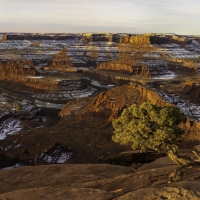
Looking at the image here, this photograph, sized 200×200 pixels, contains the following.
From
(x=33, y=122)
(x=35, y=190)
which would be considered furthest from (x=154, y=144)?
(x=33, y=122)

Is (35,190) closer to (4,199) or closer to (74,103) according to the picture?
(4,199)

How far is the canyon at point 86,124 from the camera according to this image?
19516 millimetres

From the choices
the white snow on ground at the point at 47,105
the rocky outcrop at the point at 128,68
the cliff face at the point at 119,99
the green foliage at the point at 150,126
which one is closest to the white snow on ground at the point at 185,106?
the cliff face at the point at 119,99

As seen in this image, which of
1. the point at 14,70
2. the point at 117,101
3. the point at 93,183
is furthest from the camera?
the point at 14,70

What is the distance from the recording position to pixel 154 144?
16.4 m

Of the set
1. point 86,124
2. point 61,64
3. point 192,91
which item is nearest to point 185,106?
point 86,124

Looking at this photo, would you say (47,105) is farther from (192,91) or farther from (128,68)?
(128,68)

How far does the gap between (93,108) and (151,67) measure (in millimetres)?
71656

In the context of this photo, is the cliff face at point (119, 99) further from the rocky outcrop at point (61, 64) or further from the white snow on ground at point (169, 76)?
the rocky outcrop at point (61, 64)

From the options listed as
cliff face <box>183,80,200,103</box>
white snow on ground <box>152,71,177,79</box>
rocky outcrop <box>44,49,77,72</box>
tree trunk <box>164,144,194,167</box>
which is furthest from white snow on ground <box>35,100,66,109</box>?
tree trunk <box>164,144,194,167</box>

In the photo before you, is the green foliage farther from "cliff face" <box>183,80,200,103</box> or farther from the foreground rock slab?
"cliff face" <box>183,80,200,103</box>

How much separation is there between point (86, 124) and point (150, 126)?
45.9m

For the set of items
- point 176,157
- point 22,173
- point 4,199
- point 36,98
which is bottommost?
point 36,98

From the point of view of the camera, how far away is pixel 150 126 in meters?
16.5
